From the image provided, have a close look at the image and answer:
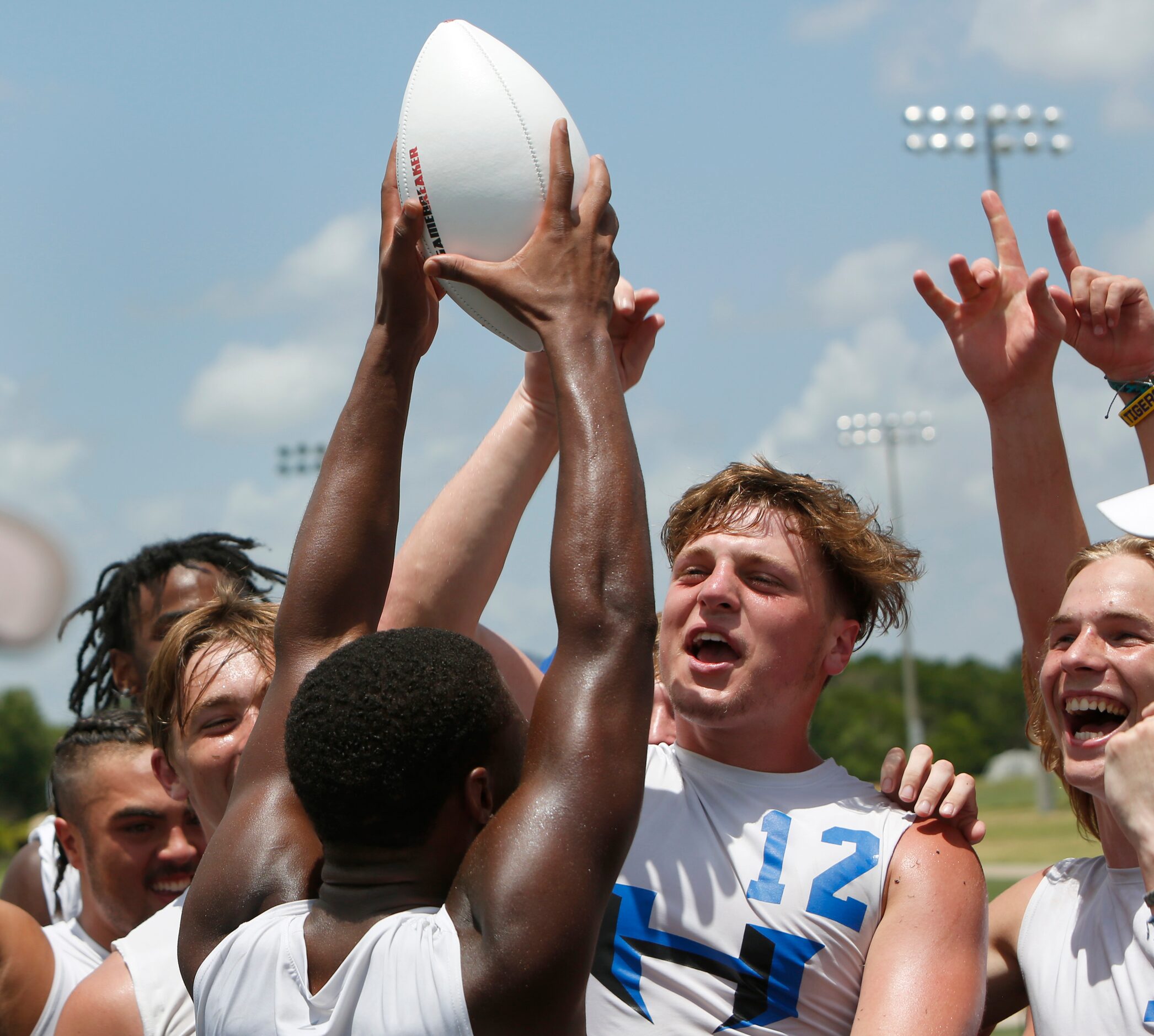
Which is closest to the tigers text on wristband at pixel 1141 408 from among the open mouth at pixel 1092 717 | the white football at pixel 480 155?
the open mouth at pixel 1092 717

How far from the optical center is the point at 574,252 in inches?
86.0

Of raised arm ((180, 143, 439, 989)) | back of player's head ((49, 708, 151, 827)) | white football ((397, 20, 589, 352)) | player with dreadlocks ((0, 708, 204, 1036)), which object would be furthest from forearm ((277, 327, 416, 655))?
back of player's head ((49, 708, 151, 827))

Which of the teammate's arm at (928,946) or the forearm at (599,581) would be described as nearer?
the forearm at (599,581)

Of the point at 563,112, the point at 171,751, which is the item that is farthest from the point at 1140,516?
the point at 171,751

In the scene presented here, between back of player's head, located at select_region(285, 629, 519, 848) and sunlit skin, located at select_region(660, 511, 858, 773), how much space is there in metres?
0.97

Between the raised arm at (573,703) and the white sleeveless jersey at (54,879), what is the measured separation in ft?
11.6

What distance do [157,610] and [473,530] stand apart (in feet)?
7.30

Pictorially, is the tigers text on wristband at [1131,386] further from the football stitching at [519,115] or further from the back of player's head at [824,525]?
the football stitching at [519,115]

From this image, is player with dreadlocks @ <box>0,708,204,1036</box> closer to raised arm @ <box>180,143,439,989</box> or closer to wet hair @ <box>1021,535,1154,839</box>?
raised arm @ <box>180,143,439,989</box>

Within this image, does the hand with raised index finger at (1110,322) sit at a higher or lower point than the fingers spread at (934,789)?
higher

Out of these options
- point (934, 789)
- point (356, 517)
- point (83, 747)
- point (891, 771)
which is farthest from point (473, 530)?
point (83, 747)

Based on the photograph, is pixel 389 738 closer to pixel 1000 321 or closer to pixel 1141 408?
pixel 1000 321

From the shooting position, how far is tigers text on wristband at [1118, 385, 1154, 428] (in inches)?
131

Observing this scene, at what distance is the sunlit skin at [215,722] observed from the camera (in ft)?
10.0
